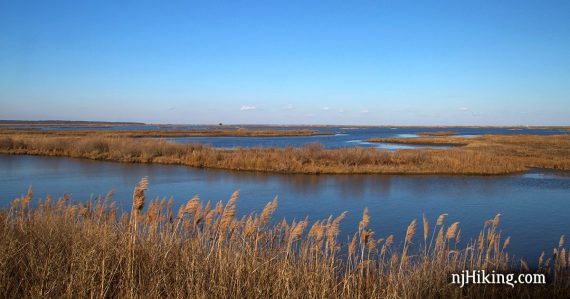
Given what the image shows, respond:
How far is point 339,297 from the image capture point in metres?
5.46

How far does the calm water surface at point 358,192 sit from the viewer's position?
1338 centimetres

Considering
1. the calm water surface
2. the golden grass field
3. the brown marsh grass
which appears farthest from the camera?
the golden grass field

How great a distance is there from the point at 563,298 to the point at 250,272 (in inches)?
183

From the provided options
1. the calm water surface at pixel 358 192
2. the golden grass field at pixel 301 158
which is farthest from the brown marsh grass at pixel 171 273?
the golden grass field at pixel 301 158

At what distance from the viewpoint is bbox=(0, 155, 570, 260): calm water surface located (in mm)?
13383

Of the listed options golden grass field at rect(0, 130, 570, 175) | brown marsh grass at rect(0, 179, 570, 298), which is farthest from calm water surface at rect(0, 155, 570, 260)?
brown marsh grass at rect(0, 179, 570, 298)

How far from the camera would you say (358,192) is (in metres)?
19.4

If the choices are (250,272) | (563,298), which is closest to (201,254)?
(250,272)

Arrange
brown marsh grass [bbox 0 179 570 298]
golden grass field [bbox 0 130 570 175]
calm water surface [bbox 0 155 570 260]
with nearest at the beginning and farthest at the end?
brown marsh grass [bbox 0 179 570 298]
calm water surface [bbox 0 155 570 260]
golden grass field [bbox 0 130 570 175]

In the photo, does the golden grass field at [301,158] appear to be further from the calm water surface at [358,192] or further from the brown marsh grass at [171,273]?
the brown marsh grass at [171,273]

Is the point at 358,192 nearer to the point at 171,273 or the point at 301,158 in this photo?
the point at 301,158

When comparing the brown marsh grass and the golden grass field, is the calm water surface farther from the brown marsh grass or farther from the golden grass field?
the brown marsh grass

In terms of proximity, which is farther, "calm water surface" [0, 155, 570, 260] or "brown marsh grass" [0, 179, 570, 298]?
"calm water surface" [0, 155, 570, 260]

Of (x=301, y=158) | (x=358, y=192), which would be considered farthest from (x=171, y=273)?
(x=301, y=158)
